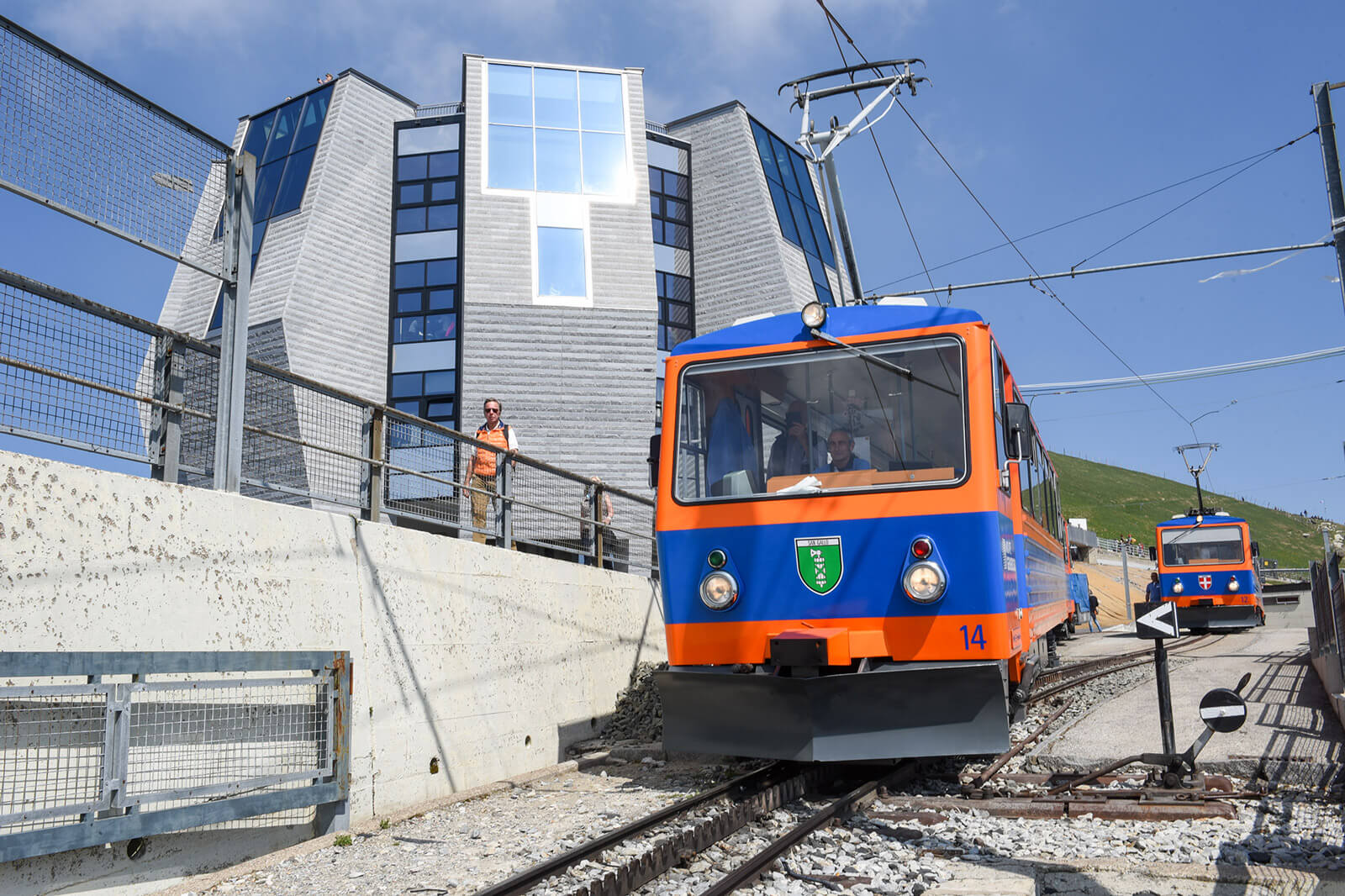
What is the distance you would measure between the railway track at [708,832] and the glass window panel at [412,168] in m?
19.7

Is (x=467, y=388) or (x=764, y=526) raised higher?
(x=467, y=388)

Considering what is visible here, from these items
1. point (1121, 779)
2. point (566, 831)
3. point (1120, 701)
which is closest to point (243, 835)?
point (566, 831)

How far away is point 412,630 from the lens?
24.0 feet

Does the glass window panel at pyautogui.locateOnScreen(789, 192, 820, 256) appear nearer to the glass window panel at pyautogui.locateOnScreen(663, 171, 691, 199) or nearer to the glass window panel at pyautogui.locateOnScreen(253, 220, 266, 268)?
the glass window panel at pyautogui.locateOnScreen(663, 171, 691, 199)

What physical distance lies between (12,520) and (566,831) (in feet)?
11.5

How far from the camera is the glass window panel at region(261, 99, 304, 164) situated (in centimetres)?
2503

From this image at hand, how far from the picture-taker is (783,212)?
2702cm

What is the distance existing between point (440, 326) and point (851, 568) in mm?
17885

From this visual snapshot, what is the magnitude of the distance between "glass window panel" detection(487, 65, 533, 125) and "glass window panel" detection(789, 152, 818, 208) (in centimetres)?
831

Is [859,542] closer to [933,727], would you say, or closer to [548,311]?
[933,727]

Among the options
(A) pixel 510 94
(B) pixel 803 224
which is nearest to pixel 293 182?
(A) pixel 510 94

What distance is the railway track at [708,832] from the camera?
4.76 metres

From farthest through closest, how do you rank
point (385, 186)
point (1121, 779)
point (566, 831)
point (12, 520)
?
1. point (385, 186)
2. point (1121, 779)
3. point (566, 831)
4. point (12, 520)

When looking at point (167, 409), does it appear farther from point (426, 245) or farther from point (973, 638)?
point (426, 245)
